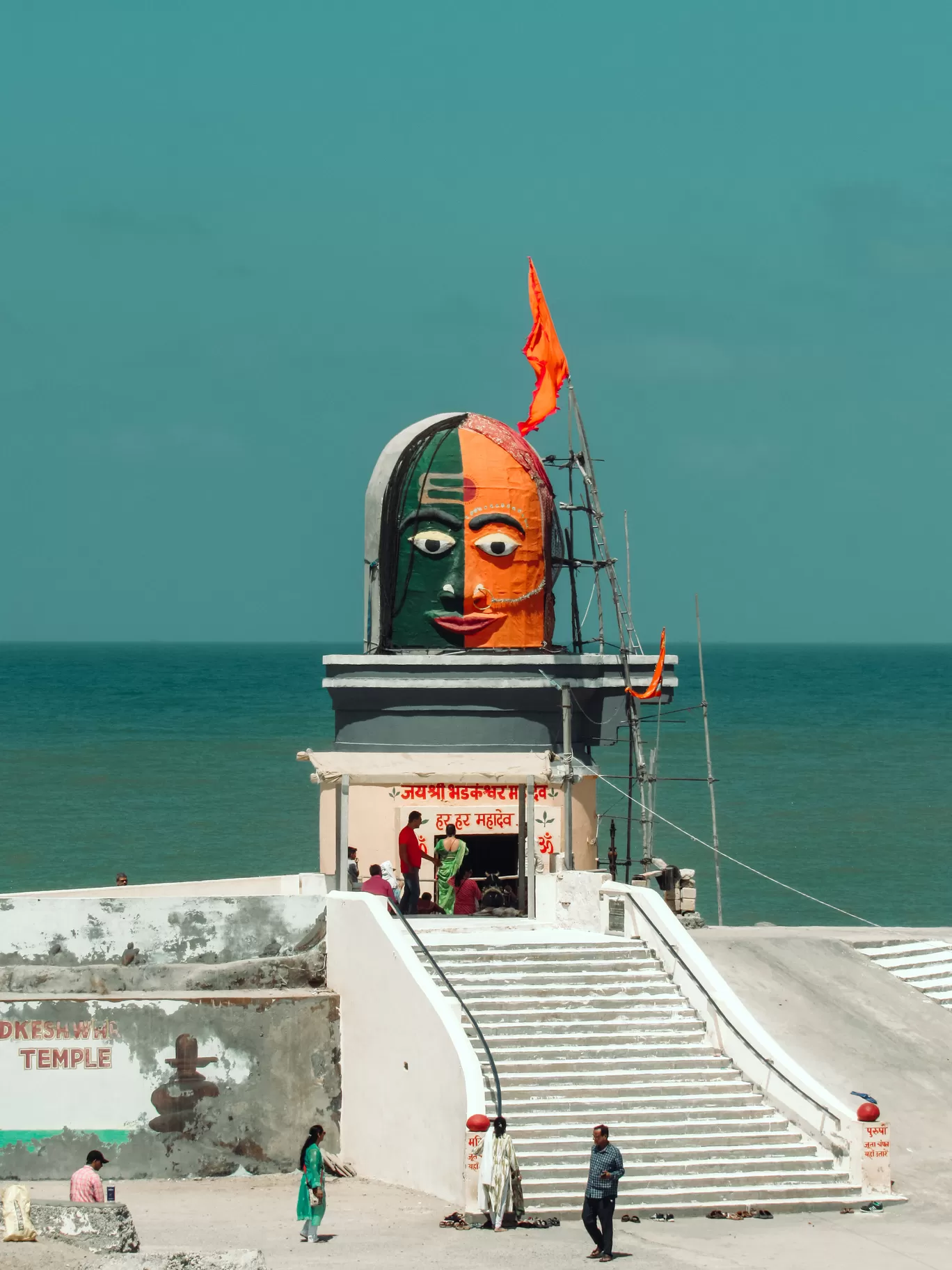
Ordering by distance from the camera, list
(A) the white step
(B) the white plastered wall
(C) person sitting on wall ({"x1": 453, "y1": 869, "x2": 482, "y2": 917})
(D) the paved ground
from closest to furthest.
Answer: (D) the paved ground
(B) the white plastered wall
(C) person sitting on wall ({"x1": 453, "y1": 869, "x2": 482, "y2": 917})
(A) the white step

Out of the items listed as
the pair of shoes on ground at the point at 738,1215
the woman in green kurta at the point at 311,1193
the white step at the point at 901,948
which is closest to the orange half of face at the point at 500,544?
the white step at the point at 901,948

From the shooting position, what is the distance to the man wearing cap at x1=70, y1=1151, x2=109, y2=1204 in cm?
1773

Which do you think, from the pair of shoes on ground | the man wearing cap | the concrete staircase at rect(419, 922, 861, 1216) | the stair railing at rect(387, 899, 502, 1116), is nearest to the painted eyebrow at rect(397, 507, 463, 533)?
the stair railing at rect(387, 899, 502, 1116)

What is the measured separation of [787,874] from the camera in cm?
5572

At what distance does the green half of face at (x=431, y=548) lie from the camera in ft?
97.2

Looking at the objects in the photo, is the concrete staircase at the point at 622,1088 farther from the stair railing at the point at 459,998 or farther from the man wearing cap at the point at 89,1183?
the man wearing cap at the point at 89,1183

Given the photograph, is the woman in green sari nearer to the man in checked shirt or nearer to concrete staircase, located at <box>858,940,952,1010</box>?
concrete staircase, located at <box>858,940,952,1010</box>

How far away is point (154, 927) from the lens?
24.1 metres

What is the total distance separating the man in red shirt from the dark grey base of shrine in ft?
33.4

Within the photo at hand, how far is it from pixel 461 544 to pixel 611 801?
3851cm

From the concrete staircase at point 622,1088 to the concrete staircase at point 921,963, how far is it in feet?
16.6

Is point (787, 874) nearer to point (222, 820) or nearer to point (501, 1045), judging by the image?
point (222, 820)

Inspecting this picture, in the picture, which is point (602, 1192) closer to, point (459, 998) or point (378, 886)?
point (459, 998)

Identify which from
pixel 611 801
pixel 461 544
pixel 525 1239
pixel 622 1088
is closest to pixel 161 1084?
pixel 622 1088
